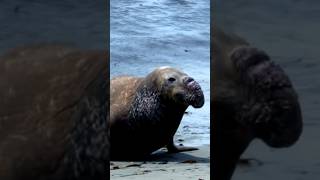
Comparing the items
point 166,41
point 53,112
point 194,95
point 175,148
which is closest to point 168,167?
point 175,148

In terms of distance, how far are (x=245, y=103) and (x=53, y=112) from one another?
0.81m

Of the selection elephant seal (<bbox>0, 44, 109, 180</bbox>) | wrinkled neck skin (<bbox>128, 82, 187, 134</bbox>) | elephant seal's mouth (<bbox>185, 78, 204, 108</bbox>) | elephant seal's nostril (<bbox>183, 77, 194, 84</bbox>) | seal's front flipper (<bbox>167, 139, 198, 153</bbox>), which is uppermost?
elephant seal (<bbox>0, 44, 109, 180</bbox>)

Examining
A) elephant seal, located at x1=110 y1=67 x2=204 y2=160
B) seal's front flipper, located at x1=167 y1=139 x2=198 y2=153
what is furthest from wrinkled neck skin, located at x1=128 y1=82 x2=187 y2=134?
seal's front flipper, located at x1=167 y1=139 x2=198 y2=153

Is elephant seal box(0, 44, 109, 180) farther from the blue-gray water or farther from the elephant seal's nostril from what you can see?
the blue-gray water

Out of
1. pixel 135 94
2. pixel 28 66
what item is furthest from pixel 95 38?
pixel 135 94

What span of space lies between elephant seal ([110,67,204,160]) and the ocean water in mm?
3702

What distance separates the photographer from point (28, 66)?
3234 mm

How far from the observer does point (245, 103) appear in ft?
10.8

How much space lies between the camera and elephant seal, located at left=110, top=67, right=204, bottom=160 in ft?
23.2

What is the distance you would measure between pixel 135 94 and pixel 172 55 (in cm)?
262

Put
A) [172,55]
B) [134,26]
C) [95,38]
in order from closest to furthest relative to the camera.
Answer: [95,38]
[172,55]
[134,26]

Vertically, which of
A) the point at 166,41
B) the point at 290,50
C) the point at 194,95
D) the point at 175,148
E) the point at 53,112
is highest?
the point at 290,50

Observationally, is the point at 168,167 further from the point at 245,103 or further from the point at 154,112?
the point at 245,103

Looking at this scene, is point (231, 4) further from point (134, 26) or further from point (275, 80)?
point (134, 26)
